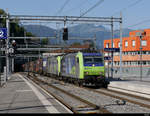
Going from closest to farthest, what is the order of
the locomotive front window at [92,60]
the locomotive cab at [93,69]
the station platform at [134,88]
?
the station platform at [134,88]
the locomotive cab at [93,69]
the locomotive front window at [92,60]

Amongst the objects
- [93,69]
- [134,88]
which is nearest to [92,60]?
[93,69]

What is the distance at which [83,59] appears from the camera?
23.4 metres

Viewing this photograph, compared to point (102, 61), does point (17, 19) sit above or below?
above

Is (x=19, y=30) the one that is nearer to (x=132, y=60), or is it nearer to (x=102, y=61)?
(x=132, y=60)

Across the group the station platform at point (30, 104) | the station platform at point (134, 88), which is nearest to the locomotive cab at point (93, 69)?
the station platform at point (134, 88)

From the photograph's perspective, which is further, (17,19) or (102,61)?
(17,19)

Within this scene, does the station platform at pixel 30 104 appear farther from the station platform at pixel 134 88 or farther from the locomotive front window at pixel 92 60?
the locomotive front window at pixel 92 60

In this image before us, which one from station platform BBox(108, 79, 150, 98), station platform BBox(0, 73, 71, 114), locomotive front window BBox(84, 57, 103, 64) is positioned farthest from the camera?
locomotive front window BBox(84, 57, 103, 64)

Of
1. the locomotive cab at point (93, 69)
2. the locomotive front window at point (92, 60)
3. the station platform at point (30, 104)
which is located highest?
the locomotive front window at point (92, 60)

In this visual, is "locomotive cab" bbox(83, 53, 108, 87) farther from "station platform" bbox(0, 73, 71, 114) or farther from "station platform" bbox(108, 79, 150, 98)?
"station platform" bbox(0, 73, 71, 114)

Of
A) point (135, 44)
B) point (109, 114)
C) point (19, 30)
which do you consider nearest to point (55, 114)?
point (109, 114)

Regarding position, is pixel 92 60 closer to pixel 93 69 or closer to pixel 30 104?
pixel 93 69

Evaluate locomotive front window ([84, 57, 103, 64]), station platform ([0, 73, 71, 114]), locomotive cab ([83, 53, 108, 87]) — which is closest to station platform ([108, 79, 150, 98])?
locomotive cab ([83, 53, 108, 87])

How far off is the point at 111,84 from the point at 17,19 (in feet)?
49.4
